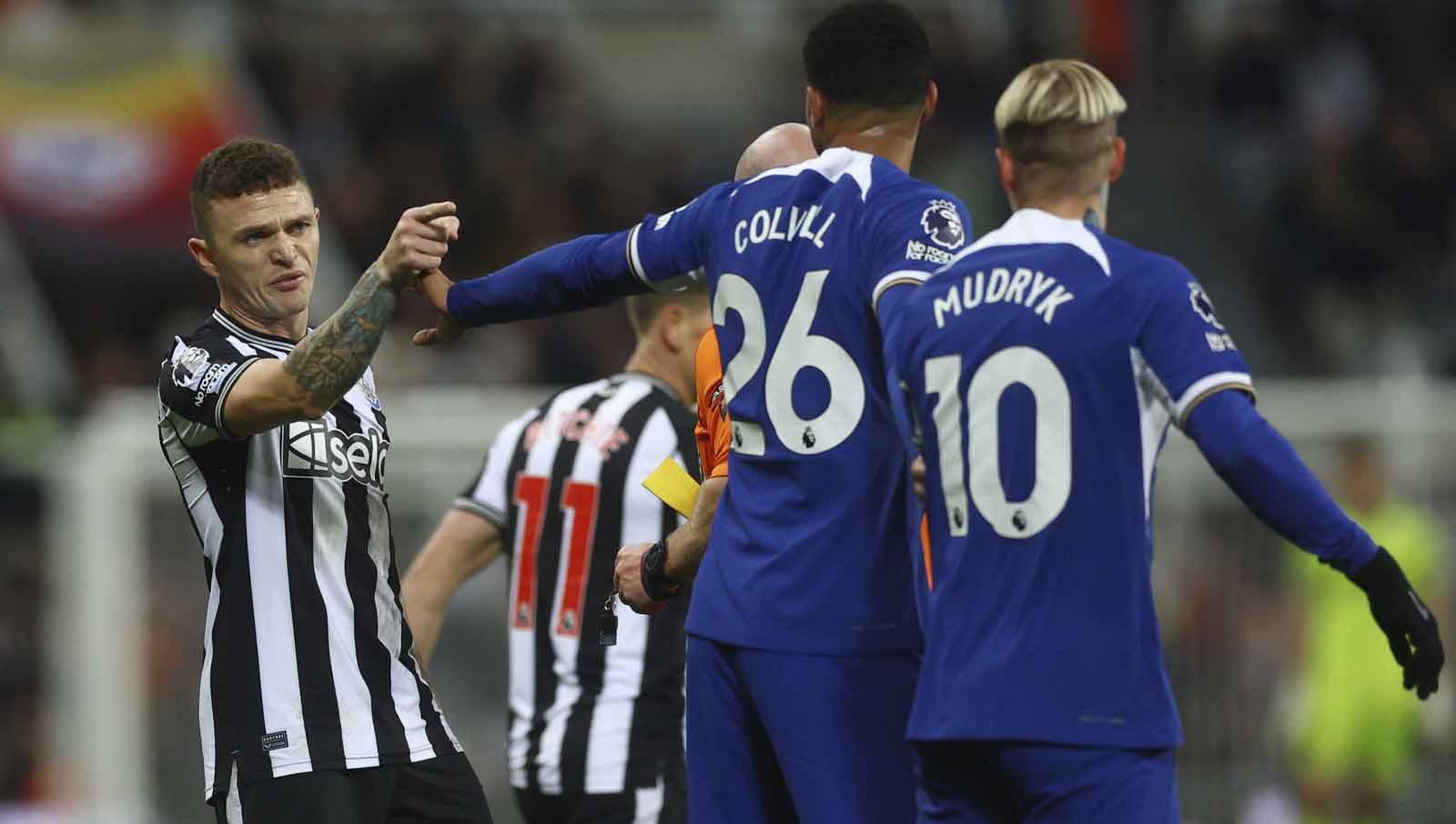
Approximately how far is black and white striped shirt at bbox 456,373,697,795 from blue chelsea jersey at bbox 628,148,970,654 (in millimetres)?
1583

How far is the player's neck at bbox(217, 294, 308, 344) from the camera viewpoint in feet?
15.8

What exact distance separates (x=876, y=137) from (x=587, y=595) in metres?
2.02

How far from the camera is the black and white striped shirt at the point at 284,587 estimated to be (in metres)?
4.59

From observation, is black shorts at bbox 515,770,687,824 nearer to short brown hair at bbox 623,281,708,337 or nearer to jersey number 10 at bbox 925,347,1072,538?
short brown hair at bbox 623,281,708,337

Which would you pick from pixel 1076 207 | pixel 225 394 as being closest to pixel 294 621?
pixel 225 394

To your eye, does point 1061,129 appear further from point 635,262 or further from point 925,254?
point 635,262

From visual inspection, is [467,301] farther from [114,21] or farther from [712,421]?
[114,21]

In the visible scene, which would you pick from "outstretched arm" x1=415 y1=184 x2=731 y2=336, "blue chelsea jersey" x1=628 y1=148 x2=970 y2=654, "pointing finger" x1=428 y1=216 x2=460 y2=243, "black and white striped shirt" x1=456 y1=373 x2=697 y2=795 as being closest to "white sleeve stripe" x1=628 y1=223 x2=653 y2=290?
"outstretched arm" x1=415 y1=184 x2=731 y2=336

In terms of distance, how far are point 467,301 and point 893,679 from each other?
1248 millimetres

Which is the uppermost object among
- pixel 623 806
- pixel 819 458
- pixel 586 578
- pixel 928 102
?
pixel 928 102

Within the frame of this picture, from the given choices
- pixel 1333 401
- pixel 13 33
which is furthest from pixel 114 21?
pixel 1333 401

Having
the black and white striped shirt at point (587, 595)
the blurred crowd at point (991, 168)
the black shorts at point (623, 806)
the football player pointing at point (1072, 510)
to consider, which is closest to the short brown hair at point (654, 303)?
the black and white striped shirt at point (587, 595)

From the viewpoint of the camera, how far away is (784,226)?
4398mm

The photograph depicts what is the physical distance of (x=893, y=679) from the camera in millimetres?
4289
